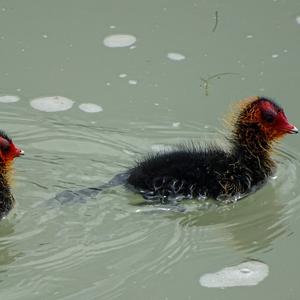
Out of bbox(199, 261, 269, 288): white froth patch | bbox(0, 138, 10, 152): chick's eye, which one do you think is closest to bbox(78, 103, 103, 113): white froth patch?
bbox(0, 138, 10, 152): chick's eye

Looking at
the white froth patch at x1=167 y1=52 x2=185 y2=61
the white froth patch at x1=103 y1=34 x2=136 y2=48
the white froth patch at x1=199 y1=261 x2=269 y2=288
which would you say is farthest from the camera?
the white froth patch at x1=103 y1=34 x2=136 y2=48

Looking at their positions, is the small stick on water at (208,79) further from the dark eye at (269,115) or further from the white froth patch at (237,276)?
the white froth patch at (237,276)

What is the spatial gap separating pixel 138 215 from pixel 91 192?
38 centimetres

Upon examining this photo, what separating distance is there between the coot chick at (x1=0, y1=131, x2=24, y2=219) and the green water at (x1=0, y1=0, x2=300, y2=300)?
70 millimetres

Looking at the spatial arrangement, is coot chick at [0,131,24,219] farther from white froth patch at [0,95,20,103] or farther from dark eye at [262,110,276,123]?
dark eye at [262,110,276,123]

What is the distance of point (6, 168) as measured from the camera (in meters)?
5.46

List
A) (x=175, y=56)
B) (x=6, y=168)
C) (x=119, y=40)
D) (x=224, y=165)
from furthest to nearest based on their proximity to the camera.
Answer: (x=119, y=40), (x=175, y=56), (x=224, y=165), (x=6, y=168)

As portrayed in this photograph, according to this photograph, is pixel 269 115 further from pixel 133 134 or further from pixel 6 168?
pixel 6 168

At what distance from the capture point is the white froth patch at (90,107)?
6.52 meters

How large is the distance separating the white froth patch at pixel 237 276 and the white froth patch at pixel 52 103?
219 cm

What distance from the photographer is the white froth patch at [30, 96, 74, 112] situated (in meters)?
6.51

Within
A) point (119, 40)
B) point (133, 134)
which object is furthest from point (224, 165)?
point (119, 40)

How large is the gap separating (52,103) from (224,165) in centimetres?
151

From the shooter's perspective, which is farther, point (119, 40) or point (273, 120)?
point (119, 40)
